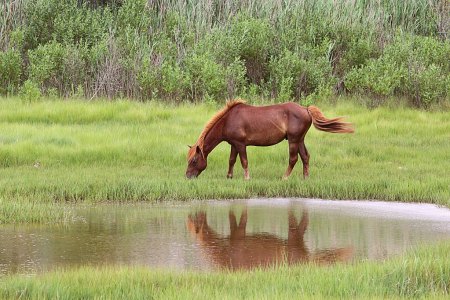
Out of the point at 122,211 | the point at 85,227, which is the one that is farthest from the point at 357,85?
the point at 85,227

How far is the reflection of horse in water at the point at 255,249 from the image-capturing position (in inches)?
221

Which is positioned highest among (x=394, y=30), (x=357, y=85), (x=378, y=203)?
(x=394, y=30)

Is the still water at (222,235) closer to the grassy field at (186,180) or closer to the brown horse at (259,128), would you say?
the grassy field at (186,180)

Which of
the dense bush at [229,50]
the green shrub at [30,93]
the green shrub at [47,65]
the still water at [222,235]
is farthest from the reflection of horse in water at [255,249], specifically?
the green shrub at [47,65]

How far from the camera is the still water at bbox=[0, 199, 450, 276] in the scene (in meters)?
5.67

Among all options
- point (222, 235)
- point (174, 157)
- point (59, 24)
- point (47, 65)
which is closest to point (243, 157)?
point (174, 157)

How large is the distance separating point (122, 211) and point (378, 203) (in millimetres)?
4036

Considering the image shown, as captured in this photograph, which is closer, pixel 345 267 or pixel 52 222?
pixel 345 267

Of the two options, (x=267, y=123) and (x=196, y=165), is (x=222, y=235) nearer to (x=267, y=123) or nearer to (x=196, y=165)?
(x=196, y=165)

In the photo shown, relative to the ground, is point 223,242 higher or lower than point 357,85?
lower

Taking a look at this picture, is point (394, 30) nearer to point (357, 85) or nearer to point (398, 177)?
point (357, 85)

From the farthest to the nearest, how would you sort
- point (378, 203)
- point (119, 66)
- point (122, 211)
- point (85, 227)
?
point (119, 66) → point (378, 203) → point (122, 211) → point (85, 227)

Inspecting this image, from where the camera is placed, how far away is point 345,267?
16.7 feet

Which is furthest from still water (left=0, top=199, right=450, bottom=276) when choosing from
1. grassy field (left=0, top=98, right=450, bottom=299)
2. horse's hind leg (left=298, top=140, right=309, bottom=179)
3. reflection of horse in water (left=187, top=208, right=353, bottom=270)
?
horse's hind leg (left=298, top=140, right=309, bottom=179)
